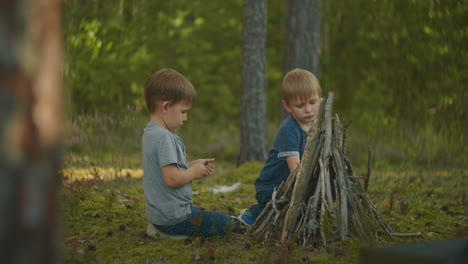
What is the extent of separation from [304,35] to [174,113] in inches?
196

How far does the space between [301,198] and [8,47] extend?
260cm

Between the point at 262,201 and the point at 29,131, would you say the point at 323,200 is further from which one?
the point at 29,131

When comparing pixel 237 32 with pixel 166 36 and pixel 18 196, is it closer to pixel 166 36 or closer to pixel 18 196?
pixel 166 36

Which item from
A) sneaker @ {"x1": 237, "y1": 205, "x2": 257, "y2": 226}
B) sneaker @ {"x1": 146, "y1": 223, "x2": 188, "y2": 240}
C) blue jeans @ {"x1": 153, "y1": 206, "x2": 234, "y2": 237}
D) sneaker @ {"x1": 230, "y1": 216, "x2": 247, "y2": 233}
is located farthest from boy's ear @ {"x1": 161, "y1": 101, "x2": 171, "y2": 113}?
sneaker @ {"x1": 237, "y1": 205, "x2": 257, "y2": 226}

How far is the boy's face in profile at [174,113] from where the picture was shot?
380cm

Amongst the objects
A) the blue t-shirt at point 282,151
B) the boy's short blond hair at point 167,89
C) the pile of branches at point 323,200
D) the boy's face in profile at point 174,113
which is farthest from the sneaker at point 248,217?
the boy's short blond hair at point 167,89

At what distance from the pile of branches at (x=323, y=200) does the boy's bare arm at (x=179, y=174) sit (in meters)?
0.68

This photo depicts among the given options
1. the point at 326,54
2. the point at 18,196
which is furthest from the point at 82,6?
the point at 326,54

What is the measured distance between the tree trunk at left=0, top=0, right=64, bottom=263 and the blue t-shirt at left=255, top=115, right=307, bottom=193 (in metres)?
2.92

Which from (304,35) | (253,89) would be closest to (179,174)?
(253,89)

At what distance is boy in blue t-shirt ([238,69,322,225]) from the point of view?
4.30m

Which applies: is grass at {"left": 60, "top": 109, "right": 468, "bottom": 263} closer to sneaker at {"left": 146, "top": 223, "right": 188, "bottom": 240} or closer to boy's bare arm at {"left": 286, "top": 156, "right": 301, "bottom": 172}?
sneaker at {"left": 146, "top": 223, "right": 188, "bottom": 240}

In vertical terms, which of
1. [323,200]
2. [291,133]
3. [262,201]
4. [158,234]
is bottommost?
[158,234]

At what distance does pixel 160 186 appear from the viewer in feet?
12.4
